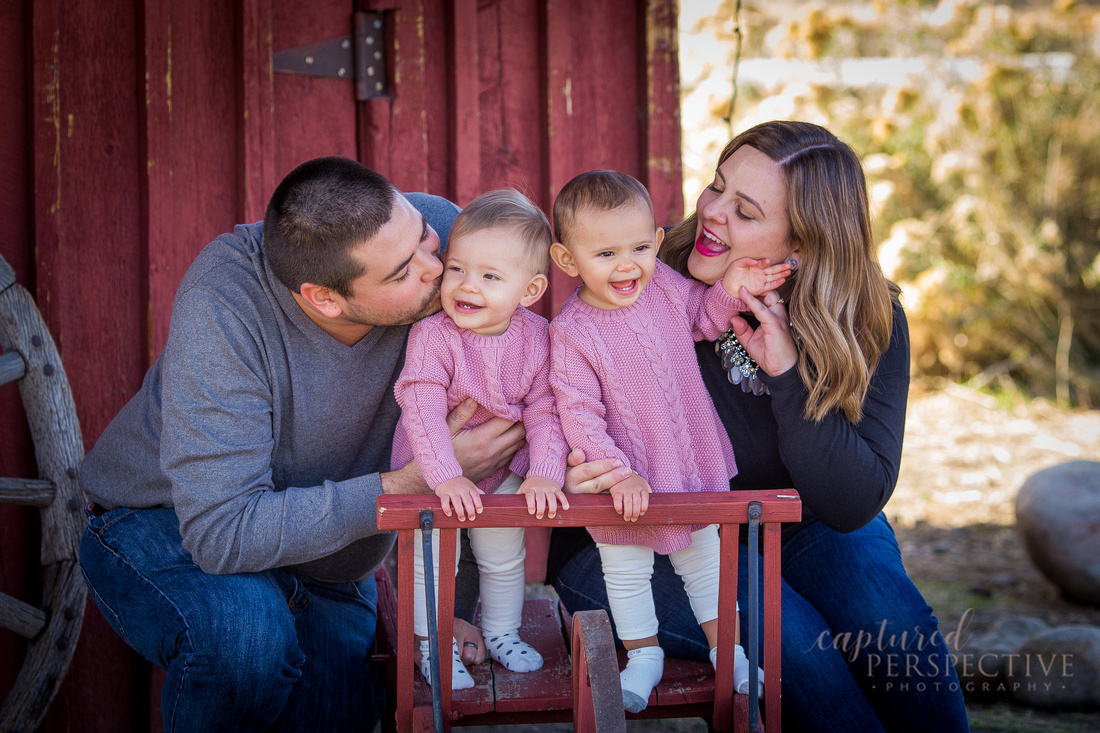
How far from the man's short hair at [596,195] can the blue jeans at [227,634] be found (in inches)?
43.1

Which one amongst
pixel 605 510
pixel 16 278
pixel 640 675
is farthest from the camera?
pixel 16 278

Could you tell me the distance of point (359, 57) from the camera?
3.05 m

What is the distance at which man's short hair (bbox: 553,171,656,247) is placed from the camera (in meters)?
2.13

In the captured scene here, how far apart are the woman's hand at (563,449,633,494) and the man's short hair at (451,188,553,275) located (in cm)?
47

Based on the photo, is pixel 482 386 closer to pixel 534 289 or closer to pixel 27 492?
pixel 534 289

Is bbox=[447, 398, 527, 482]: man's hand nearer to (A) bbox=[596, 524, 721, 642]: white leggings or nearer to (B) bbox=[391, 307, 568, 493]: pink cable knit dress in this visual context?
(B) bbox=[391, 307, 568, 493]: pink cable knit dress

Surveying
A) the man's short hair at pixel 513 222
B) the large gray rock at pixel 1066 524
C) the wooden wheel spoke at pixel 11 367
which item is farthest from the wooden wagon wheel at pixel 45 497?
the large gray rock at pixel 1066 524

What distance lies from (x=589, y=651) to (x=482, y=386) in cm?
77

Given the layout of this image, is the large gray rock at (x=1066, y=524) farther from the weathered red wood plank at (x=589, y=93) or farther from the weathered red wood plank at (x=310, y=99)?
the weathered red wood plank at (x=310, y=99)

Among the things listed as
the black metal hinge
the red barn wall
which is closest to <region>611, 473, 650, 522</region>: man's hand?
the red barn wall

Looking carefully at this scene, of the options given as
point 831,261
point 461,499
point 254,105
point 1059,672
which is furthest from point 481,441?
point 1059,672

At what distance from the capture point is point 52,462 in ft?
8.13

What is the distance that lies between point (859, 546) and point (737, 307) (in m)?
0.66

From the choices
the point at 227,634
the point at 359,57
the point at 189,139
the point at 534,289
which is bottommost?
the point at 227,634
